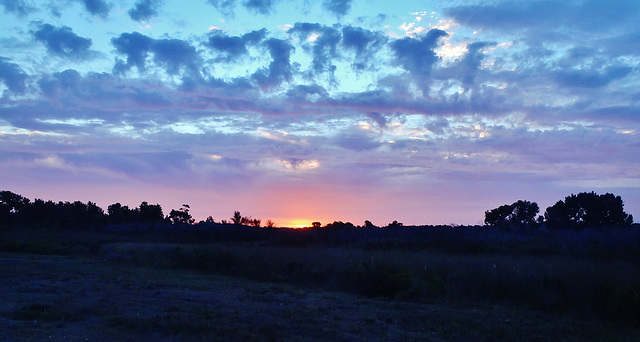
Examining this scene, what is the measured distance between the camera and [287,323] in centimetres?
1056

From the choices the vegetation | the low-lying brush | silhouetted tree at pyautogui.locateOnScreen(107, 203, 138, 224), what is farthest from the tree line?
silhouetted tree at pyautogui.locateOnScreen(107, 203, 138, 224)

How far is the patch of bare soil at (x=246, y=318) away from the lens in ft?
30.5

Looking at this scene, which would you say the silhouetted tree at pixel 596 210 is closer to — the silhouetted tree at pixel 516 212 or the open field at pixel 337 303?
the silhouetted tree at pixel 516 212

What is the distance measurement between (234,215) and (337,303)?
58738 mm

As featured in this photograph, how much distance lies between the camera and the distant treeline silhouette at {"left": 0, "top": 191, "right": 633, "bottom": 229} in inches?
1827

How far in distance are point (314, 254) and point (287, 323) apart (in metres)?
12.9

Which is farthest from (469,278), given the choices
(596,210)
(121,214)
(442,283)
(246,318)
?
(121,214)

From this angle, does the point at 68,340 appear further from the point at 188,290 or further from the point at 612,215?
the point at 612,215

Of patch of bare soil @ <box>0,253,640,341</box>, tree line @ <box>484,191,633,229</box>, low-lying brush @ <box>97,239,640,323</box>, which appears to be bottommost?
patch of bare soil @ <box>0,253,640,341</box>

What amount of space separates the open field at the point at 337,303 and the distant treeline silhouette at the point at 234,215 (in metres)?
25.2

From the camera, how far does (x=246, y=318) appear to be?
1102 centimetres

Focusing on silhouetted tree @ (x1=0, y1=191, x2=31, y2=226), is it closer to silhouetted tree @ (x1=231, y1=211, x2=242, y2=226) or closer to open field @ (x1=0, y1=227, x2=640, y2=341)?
silhouetted tree @ (x1=231, y1=211, x2=242, y2=226)

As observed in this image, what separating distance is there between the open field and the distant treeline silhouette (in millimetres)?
25219

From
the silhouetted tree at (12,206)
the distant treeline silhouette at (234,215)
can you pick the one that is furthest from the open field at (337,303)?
the silhouetted tree at (12,206)
